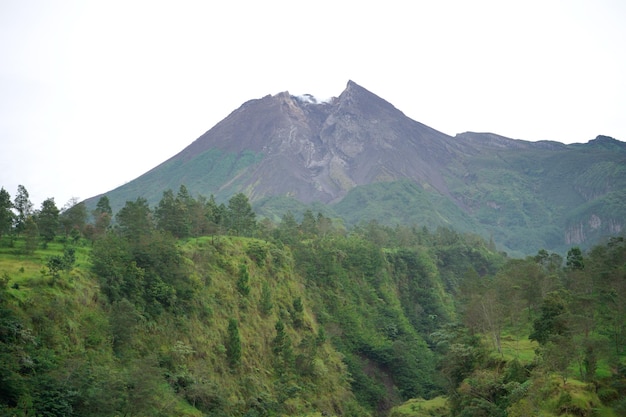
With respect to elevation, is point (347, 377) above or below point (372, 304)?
below

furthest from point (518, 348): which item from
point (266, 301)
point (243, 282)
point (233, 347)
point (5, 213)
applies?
point (5, 213)

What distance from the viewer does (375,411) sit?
56.3 meters


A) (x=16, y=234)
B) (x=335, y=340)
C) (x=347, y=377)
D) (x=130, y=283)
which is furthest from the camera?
(x=335, y=340)

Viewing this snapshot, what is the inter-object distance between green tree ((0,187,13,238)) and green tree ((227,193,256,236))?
28685 millimetres

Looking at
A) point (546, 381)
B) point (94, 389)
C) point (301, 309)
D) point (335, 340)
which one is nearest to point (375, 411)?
point (335, 340)

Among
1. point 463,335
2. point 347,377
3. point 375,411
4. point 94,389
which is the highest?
point 94,389

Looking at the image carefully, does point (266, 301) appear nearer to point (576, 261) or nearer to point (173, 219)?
point (173, 219)

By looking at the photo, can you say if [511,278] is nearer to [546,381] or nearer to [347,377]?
[347,377]

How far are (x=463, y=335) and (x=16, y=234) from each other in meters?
37.9

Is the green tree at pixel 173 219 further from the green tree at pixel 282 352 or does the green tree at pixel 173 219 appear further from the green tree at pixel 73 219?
the green tree at pixel 282 352

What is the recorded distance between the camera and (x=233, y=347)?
141 feet

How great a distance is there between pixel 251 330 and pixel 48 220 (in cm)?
1901

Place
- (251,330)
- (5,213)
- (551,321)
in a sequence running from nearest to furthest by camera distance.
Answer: (551,321)
(5,213)
(251,330)

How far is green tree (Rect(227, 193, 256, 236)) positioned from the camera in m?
65.7
